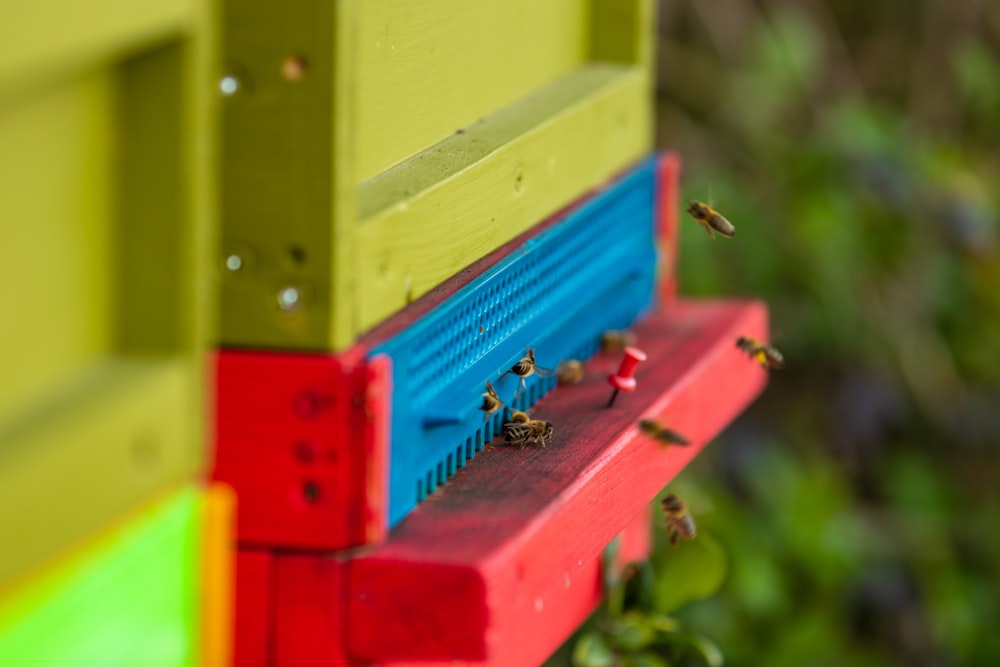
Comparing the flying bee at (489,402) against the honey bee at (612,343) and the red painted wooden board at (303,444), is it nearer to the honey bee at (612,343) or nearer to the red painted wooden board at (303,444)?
A: the red painted wooden board at (303,444)

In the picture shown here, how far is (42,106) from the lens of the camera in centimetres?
106

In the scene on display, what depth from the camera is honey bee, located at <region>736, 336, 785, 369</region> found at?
2.39 metres

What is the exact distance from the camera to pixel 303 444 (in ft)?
4.66

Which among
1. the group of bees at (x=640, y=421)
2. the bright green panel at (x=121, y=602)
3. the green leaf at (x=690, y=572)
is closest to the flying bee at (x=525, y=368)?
the group of bees at (x=640, y=421)

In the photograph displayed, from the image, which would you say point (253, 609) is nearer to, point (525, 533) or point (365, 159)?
point (525, 533)

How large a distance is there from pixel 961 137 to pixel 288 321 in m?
4.27

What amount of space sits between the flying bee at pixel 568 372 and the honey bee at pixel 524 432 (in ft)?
0.91

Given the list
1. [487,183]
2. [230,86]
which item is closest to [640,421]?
[487,183]

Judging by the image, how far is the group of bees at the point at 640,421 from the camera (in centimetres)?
175

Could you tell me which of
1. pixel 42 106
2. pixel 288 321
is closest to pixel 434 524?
pixel 288 321

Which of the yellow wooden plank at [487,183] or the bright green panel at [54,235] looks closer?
the bright green panel at [54,235]

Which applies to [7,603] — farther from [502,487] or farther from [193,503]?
[502,487]

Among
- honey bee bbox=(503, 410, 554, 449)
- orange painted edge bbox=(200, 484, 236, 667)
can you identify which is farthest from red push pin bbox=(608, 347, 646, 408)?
orange painted edge bbox=(200, 484, 236, 667)

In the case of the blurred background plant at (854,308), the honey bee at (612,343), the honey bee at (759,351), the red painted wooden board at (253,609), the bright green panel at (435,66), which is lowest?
the blurred background plant at (854,308)
